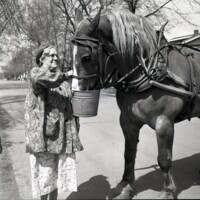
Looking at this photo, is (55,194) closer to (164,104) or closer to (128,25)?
(164,104)

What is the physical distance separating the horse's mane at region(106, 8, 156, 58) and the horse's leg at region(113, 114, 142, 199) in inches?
32.2

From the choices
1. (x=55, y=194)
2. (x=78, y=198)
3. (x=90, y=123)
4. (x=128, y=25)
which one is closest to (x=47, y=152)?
(x=55, y=194)

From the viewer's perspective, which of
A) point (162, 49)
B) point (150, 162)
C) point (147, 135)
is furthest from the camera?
point (147, 135)

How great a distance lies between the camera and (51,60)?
9.93 ft

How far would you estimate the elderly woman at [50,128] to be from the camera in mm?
2965

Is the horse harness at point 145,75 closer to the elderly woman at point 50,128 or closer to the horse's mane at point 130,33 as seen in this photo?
the horse's mane at point 130,33

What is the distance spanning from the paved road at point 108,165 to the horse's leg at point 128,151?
0.85 feet

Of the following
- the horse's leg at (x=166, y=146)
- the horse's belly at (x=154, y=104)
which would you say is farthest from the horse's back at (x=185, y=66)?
the horse's leg at (x=166, y=146)

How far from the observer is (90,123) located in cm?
952

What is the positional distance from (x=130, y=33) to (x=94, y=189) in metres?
2.20

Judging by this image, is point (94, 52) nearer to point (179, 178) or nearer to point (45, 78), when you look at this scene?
point (45, 78)

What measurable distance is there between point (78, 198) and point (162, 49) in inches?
82.5

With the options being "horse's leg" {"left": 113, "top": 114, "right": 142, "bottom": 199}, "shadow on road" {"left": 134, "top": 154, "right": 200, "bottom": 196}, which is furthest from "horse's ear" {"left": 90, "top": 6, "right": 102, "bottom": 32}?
"shadow on road" {"left": 134, "top": 154, "right": 200, "bottom": 196}

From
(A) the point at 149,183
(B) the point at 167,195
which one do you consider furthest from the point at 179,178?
(B) the point at 167,195
